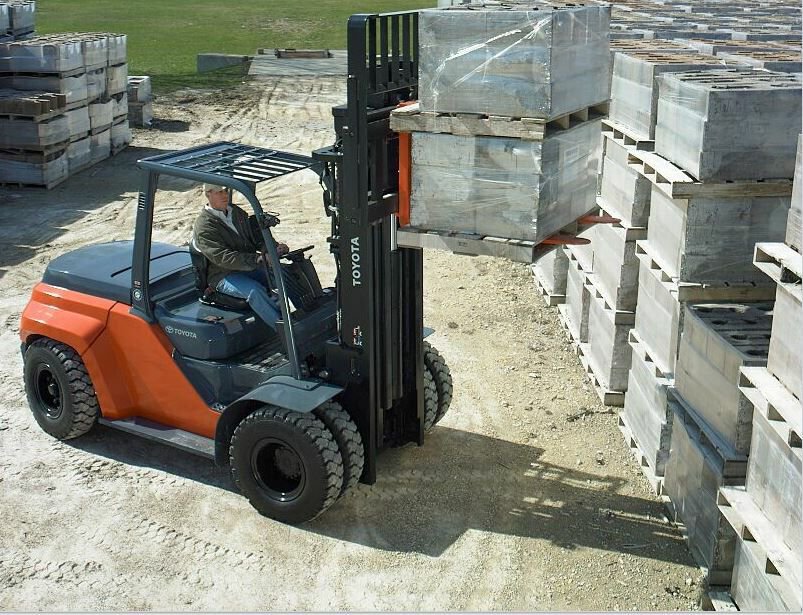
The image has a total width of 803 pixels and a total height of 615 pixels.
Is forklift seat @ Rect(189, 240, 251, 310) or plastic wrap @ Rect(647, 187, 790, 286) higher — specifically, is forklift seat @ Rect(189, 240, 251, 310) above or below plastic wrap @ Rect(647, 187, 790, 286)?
below

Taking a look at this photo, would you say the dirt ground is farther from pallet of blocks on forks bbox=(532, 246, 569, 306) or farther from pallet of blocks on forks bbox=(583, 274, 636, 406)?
pallet of blocks on forks bbox=(532, 246, 569, 306)

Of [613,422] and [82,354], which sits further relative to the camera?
[613,422]

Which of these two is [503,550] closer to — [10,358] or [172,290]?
[172,290]

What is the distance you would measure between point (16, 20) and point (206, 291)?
10.9 metres

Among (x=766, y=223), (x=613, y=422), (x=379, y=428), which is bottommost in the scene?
(x=613, y=422)

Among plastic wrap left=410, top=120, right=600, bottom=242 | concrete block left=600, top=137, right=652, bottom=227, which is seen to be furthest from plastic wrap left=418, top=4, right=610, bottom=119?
concrete block left=600, top=137, right=652, bottom=227

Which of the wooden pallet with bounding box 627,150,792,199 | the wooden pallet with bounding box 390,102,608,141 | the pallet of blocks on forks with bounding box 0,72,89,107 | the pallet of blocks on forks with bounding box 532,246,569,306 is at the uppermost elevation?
the wooden pallet with bounding box 390,102,608,141

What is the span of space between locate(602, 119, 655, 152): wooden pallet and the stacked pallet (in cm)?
136

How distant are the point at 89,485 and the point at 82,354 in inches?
35.4

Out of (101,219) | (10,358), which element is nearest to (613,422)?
(10,358)

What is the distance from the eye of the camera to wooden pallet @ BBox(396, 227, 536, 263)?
5.22 metres

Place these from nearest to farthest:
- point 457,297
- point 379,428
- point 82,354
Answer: point 379,428 < point 82,354 < point 457,297

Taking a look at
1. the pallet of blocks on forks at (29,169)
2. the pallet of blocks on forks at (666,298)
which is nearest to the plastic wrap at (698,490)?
the pallet of blocks on forks at (666,298)

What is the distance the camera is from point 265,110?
1989 centimetres
